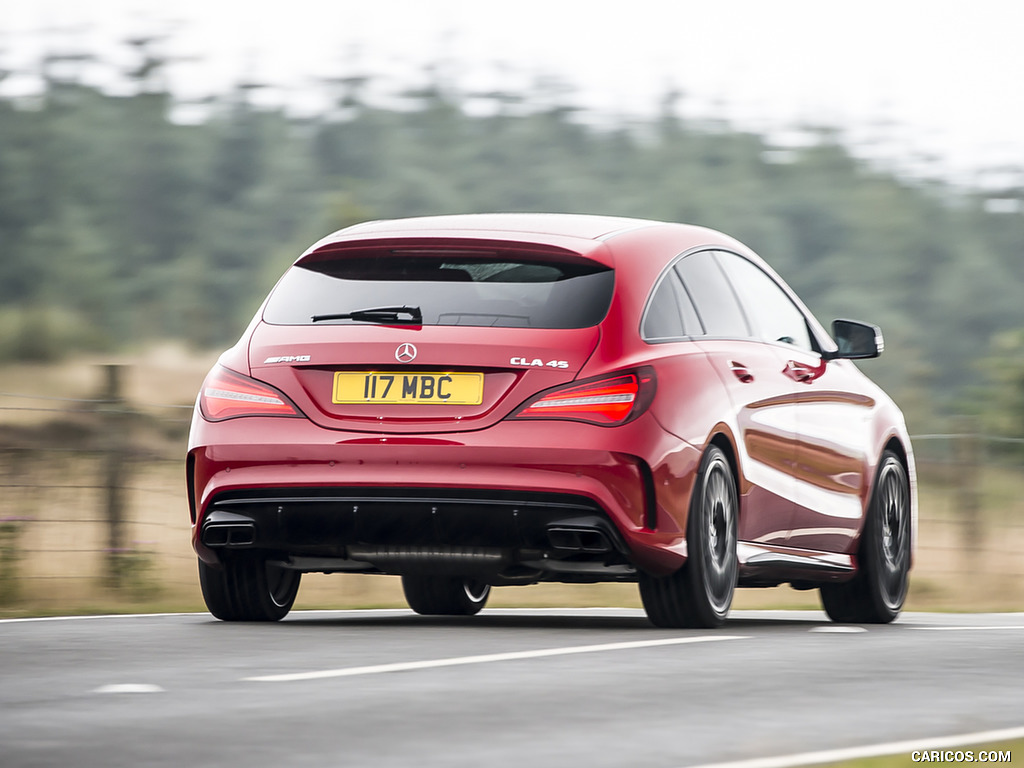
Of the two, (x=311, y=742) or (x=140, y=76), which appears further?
(x=140, y=76)

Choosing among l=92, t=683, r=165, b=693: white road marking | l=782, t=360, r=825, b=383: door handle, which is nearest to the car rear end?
l=782, t=360, r=825, b=383: door handle

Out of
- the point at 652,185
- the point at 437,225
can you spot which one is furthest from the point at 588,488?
the point at 652,185

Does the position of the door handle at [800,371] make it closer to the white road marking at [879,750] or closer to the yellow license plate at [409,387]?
the yellow license plate at [409,387]

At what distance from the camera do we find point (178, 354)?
138ft

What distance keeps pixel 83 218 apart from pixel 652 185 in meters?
18.7

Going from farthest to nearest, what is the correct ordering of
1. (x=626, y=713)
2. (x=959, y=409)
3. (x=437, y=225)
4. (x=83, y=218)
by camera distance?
(x=83, y=218)
(x=959, y=409)
(x=437, y=225)
(x=626, y=713)

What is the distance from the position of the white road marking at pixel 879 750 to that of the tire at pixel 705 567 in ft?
8.82

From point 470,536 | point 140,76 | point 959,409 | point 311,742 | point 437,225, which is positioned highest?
point 437,225

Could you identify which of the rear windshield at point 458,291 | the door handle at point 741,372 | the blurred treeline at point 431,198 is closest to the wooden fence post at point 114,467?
the rear windshield at point 458,291

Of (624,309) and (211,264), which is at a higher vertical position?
(624,309)

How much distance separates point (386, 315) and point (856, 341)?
122 inches

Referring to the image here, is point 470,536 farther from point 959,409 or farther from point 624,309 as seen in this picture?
point 959,409

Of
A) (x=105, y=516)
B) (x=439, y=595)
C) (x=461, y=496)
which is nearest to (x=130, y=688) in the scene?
(x=461, y=496)

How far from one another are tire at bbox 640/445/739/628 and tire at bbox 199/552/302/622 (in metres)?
1.60
